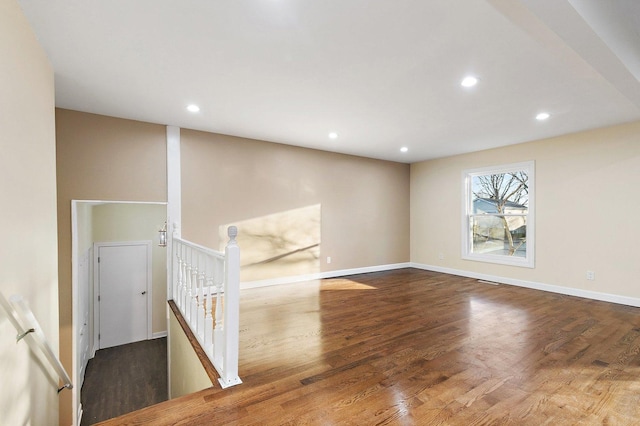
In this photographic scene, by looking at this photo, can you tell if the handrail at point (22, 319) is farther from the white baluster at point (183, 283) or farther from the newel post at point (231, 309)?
Result: the white baluster at point (183, 283)

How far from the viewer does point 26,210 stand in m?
1.97

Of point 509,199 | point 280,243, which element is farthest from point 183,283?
point 509,199

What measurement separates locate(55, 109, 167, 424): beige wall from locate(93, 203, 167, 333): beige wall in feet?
5.48

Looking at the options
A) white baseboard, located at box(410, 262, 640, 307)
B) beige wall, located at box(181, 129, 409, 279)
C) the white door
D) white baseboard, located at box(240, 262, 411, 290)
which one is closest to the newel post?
beige wall, located at box(181, 129, 409, 279)

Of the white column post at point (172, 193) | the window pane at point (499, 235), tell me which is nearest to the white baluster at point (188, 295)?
the white column post at point (172, 193)

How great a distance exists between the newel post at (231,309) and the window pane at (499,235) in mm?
5163

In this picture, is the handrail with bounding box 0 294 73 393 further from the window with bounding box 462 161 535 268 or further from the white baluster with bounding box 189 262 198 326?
the window with bounding box 462 161 535 268

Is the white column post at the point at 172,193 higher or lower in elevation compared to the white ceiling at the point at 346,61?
lower

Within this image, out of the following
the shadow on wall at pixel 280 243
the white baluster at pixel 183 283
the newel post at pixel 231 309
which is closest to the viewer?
the newel post at pixel 231 309

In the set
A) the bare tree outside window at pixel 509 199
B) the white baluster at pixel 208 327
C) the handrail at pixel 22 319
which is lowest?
the white baluster at pixel 208 327

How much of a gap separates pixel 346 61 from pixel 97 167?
3348 mm

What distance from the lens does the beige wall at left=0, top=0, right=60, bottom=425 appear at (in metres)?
1.67

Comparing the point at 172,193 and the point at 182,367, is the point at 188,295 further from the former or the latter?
the point at 172,193

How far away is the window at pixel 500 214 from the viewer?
16.9 feet
